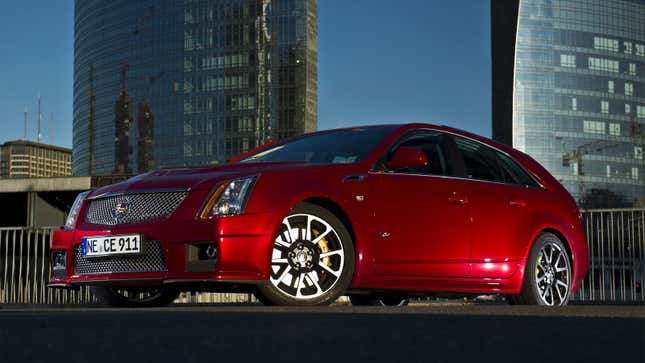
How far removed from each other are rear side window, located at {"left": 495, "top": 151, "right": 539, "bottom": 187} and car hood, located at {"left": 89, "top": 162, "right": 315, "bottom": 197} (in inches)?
84.4

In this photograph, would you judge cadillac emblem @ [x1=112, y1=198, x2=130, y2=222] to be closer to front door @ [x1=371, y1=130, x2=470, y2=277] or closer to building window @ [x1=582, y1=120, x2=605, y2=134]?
front door @ [x1=371, y1=130, x2=470, y2=277]

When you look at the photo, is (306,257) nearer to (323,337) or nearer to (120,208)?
(120,208)

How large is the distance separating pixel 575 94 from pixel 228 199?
13591cm

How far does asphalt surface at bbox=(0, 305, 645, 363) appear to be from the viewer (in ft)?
10.6

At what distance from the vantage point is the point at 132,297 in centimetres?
775

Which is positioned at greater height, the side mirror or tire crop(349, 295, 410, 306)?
the side mirror

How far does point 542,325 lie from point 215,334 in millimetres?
1536

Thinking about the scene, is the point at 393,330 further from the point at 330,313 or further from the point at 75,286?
the point at 75,286

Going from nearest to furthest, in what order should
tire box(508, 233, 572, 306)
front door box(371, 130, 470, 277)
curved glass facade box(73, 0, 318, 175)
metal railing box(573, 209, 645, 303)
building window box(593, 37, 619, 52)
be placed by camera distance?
1. front door box(371, 130, 470, 277)
2. tire box(508, 233, 572, 306)
3. metal railing box(573, 209, 645, 303)
4. curved glass facade box(73, 0, 318, 175)
5. building window box(593, 37, 619, 52)

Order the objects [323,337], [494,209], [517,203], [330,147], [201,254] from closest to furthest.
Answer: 1. [323,337]
2. [201,254]
3. [330,147]
4. [494,209]
5. [517,203]

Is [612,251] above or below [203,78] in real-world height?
below

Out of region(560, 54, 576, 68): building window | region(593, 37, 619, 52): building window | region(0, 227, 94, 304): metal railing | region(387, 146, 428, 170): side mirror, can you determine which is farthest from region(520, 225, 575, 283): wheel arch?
region(593, 37, 619, 52): building window

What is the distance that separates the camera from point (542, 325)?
14.6ft

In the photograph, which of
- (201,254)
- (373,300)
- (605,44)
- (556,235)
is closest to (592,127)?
(605,44)
